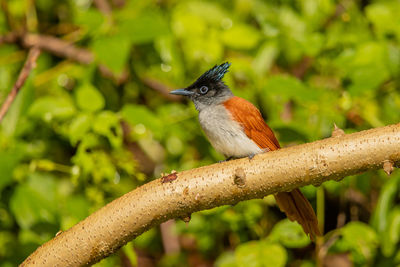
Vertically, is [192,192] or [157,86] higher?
[192,192]

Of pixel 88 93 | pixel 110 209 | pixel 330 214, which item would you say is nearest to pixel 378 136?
pixel 110 209

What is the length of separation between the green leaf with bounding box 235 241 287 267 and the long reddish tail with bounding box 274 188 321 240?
190mm

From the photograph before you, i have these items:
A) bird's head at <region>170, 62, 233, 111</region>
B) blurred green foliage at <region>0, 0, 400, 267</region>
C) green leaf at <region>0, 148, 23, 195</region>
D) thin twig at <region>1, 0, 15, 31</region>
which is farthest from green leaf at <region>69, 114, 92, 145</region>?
thin twig at <region>1, 0, 15, 31</region>

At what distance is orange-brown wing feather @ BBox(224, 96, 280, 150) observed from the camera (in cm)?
301

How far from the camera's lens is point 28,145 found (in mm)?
3291

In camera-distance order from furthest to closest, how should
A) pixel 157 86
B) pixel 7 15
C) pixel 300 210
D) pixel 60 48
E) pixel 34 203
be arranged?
pixel 157 86
pixel 60 48
pixel 7 15
pixel 34 203
pixel 300 210

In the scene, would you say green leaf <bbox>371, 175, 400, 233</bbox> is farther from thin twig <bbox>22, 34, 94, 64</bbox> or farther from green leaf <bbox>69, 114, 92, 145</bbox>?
thin twig <bbox>22, 34, 94, 64</bbox>

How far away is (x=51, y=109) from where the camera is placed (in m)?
3.16

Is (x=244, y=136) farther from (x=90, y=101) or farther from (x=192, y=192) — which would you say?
(x=192, y=192)

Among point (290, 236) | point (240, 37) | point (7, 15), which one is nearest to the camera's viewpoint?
point (290, 236)

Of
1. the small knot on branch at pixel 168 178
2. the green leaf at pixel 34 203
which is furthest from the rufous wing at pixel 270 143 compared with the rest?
the green leaf at pixel 34 203

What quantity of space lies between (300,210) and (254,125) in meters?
0.55

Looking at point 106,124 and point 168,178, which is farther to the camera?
point 106,124

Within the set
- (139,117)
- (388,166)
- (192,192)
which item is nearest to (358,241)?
(388,166)
